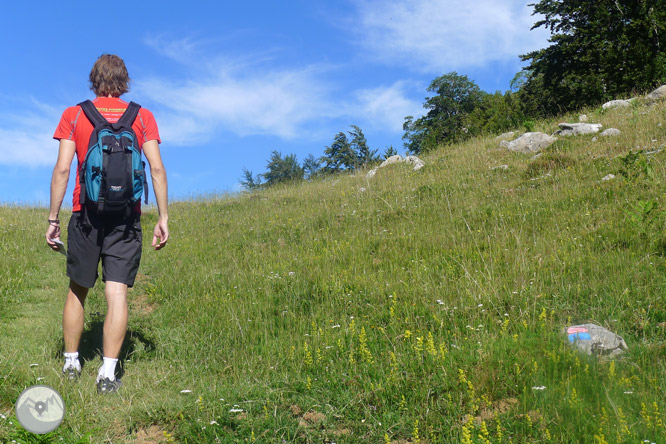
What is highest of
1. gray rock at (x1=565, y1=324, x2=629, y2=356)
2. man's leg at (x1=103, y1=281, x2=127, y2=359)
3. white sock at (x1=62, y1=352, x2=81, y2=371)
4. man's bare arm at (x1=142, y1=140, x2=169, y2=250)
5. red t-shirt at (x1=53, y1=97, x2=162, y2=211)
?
red t-shirt at (x1=53, y1=97, x2=162, y2=211)

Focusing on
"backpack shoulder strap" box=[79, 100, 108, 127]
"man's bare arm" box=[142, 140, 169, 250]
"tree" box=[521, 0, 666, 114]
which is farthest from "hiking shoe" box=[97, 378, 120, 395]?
"tree" box=[521, 0, 666, 114]

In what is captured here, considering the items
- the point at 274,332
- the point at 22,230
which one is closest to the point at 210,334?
the point at 274,332

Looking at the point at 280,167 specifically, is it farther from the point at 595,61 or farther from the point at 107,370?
the point at 107,370

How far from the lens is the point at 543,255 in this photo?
5.86m

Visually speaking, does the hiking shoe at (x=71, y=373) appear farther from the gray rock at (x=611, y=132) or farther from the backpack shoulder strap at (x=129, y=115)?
the gray rock at (x=611, y=132)

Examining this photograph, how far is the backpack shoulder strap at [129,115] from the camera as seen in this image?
4.09 meters

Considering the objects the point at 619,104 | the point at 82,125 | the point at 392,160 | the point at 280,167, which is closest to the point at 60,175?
the point at 82,125

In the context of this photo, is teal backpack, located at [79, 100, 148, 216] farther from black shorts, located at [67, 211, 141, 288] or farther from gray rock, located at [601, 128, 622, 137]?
gray rock, located at [601, 128, 622, 137]

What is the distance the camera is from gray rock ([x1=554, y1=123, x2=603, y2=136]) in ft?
42.2

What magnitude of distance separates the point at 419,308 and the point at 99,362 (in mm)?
3067

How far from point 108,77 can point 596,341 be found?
14.5 feet

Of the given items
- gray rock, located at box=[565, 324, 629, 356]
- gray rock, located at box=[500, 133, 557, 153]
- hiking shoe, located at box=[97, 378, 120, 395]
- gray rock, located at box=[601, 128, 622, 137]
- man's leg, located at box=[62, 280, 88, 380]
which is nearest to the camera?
gray rock, located at box=[565, 324, 629, 356]

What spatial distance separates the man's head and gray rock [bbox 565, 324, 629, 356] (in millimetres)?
4177

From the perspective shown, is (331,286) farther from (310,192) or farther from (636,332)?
(310,192)
